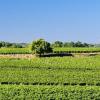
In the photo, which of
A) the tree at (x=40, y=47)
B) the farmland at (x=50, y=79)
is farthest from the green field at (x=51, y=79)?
the tree at (x=40, y=47)

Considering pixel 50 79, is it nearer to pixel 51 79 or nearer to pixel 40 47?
pixel 51 79

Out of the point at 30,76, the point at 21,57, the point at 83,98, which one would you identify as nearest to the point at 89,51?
the point at 21,57

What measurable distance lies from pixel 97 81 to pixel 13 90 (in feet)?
33.2

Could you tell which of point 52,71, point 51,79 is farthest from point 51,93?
point 52,71

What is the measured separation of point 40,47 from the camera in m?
62.3

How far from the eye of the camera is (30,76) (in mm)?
44688

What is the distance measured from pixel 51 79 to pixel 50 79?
10cm

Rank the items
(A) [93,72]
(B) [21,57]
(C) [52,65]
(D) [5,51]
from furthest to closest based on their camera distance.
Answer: (D) [5,51] < (B) [21,57] < (C) [52,65] < (A) [93,72]

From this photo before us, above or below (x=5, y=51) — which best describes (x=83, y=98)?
below

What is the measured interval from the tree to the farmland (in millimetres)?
6988

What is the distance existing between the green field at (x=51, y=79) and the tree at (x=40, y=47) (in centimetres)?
699

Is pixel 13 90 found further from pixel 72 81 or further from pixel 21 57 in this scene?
pixel 21 57

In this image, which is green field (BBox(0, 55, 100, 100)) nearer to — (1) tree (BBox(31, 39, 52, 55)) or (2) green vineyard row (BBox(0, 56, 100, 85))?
(2) green vineyard row (BBox(0, 56, 100, 85))

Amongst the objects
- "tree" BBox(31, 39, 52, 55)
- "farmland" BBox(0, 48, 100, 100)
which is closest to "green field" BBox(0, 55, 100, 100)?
"farmland" BBox(0, 48, 100, 100)
